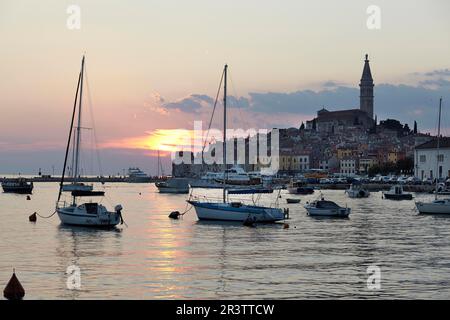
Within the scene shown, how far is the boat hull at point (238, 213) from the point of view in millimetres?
50625

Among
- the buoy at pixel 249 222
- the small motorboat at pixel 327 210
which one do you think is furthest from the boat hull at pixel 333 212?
the buoy at pixel 249 222

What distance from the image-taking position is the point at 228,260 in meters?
31.4

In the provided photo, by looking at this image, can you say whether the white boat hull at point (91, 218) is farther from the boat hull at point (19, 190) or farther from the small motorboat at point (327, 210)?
the boat hull at point (19, 190)

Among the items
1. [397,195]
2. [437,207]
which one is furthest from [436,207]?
[397,195]

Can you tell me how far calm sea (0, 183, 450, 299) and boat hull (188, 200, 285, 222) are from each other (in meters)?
1.05

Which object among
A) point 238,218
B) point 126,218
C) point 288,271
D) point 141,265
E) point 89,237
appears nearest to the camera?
point 288,271

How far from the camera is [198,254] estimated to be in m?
34.0

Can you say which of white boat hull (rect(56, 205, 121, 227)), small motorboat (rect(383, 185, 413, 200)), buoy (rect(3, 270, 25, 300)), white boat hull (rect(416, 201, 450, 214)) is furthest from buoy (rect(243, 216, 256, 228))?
small motorboat (rect(383, 185, 413, 200))

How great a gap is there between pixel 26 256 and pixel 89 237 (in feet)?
28.2

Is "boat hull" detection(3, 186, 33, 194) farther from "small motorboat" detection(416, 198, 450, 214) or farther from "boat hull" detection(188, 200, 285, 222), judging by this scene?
"boat hull" detection(188, 200, 285, 222)

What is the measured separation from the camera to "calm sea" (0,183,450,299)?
23.8m
